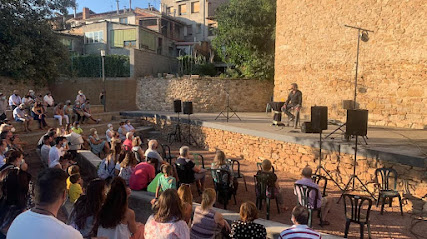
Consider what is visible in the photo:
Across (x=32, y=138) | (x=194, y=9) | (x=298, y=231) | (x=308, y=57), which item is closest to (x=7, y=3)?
(x=32, y=138)

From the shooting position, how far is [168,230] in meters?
2.95

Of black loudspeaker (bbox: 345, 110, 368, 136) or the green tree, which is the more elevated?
the green tree

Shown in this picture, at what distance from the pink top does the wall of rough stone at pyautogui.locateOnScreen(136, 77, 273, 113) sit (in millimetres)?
14315

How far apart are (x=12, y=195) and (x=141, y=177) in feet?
8.17

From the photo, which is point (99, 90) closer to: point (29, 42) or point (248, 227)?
point (29, 42)

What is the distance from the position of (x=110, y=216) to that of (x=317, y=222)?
3.71 meters

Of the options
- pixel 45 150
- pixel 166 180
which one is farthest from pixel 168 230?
pixel 45 150

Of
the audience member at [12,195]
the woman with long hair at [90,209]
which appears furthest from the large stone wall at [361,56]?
the audience member at [12,195]

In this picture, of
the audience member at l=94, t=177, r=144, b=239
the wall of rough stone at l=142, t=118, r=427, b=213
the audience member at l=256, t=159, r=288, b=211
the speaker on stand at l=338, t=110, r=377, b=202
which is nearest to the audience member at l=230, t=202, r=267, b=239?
the audience member at l=94, t=177, r=144, b=239

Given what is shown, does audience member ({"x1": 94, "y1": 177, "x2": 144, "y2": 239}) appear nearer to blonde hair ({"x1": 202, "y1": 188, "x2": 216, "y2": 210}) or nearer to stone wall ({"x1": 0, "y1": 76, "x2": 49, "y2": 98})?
blonde hair ({"x1": 202, "y1": 188, "x2": 216, "y2": 210})

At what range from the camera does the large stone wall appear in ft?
32.7

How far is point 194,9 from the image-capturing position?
3297 cm

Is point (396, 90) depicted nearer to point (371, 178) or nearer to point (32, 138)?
point (371, 178)

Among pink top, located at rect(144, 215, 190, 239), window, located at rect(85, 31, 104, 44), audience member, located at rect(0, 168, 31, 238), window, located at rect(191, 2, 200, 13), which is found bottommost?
pink top, located at rect(144, 215, 190, 239)
